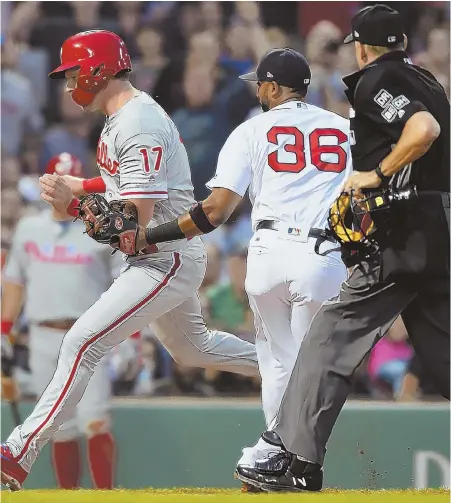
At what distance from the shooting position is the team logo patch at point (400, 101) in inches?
193

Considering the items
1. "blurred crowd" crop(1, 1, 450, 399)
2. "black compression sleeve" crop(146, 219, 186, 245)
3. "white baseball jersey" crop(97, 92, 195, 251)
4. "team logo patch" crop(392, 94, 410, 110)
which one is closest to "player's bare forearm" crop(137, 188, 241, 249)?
"black compression sleeve" crop(146, 219, 186, 245)

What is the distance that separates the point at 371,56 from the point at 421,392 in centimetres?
505

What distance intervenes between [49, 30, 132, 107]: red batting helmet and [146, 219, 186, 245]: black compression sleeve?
0.89 m

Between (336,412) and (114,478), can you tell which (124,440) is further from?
(336,412)

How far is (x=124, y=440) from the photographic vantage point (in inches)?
364

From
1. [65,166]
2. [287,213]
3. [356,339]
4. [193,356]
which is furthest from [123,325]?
[65,166]

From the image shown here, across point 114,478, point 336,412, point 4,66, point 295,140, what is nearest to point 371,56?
point 295,140

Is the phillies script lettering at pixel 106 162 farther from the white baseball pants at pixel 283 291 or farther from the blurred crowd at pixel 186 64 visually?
the blurred crowd at pixel 186 64

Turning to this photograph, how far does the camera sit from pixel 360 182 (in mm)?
5074

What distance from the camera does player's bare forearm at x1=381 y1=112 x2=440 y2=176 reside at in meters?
4.77

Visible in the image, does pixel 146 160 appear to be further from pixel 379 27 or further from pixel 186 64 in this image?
pixel 186 64

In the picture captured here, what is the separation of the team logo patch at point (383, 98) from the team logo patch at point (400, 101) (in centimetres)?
3

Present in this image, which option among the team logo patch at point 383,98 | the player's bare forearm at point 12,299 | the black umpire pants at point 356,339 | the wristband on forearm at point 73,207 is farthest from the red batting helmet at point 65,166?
the team logo patch at point 383,98

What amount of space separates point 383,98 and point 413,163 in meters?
0.33
